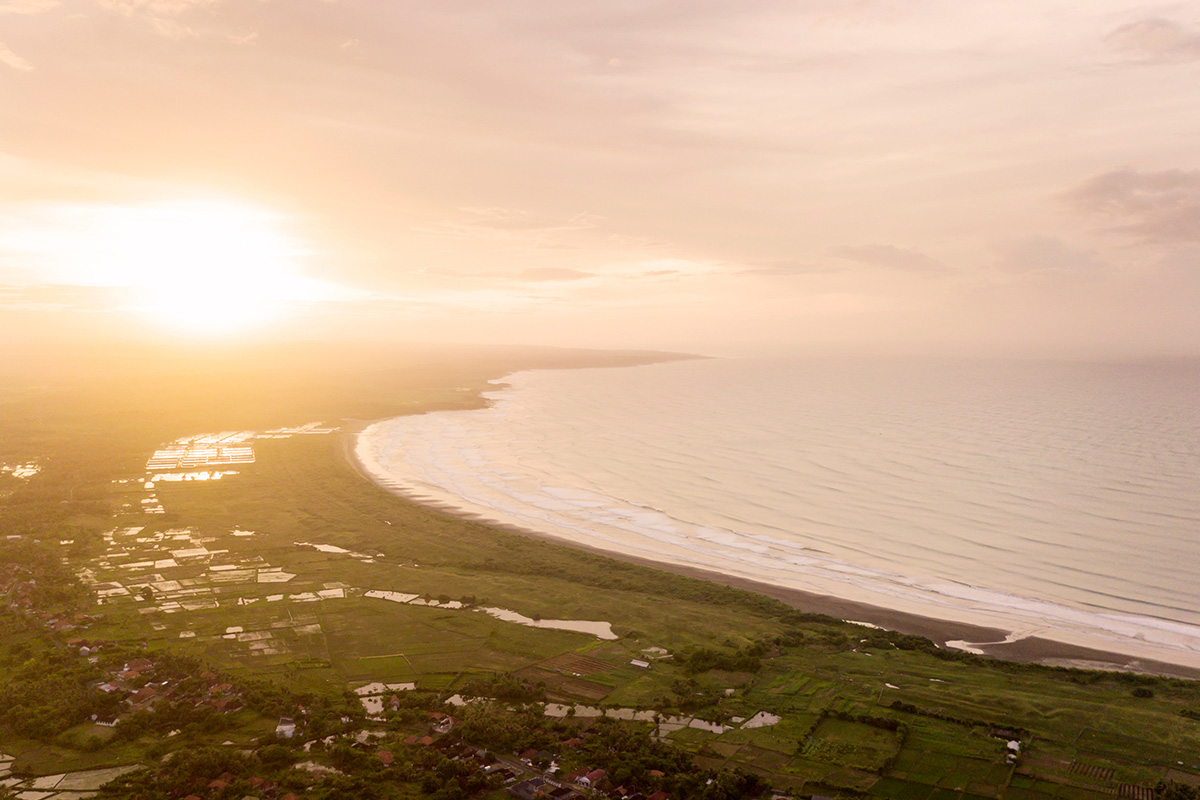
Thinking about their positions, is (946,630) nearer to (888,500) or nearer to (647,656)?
(647,656)

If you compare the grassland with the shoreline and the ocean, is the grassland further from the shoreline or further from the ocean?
the ocean

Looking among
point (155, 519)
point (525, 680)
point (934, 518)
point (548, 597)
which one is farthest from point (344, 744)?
point (934, 518)

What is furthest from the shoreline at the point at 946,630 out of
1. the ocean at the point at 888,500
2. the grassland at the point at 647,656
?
the grassland at the point at 647,656

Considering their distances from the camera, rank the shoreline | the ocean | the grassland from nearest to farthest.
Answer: the grassland
the shoreline
the ocean

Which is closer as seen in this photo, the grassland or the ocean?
the grassland

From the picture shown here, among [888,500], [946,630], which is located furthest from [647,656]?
[888,500]

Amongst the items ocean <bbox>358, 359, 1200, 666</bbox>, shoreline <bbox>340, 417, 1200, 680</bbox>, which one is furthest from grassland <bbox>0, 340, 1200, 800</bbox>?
ocean <bbox>358, 359, 1200, 666</bbox>
